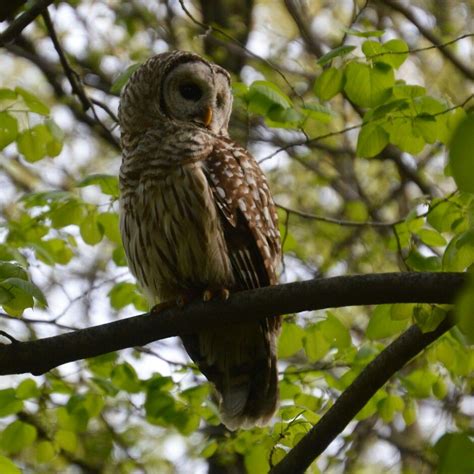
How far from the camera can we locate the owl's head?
461 cm

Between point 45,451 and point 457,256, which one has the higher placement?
point 45,451

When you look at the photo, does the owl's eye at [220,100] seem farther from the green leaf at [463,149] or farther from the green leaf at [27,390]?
the green leaf at [463,149]

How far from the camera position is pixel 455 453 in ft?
4.48

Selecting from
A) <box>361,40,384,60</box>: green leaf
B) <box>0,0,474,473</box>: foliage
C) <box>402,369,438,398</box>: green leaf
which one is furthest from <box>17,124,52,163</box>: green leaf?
<box>402,369,438,398</box>: green leaf

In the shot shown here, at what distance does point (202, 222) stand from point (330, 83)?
829mm

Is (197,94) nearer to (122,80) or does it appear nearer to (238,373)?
(122,80)

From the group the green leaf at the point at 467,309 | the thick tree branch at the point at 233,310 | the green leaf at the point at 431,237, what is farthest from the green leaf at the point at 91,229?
the green leaf at the point at 467,309

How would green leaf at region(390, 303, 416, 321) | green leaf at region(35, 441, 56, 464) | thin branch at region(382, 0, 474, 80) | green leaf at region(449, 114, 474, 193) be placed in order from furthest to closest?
thin branch at region(382, 0, 474, 80) → green leaf at region(35, 441, 56, 464) → green leaf at region(390, 303, 416, 321) → green leaf at region(449, 114, 474, 193)

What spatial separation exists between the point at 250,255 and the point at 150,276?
1.61 ft

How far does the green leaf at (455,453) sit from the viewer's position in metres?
1.33

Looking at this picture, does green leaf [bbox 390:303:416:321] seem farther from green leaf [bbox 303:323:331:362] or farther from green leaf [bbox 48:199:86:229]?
green leaf [bbox 48:199:86:229]

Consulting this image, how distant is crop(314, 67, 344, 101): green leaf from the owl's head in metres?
0.77

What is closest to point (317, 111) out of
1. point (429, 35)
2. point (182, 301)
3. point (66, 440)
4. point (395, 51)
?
point (395, 51)

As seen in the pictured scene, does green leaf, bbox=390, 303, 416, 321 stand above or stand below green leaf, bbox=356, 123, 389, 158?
below
